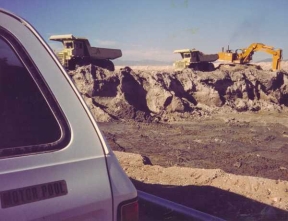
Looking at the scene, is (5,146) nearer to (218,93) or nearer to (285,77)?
(218,93)

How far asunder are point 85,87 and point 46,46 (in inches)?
582

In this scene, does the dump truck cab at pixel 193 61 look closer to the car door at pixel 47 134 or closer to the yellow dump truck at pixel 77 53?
the yellow dump truck at pixel 77 53

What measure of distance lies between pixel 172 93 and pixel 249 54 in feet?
45.2

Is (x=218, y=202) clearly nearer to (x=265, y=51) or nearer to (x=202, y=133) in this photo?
(x=202, y=133)

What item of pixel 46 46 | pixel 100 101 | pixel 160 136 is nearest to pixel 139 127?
pixel 160 136

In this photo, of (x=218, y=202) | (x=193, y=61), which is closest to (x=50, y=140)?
(x=218, y=202)

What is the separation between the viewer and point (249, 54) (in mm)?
28797

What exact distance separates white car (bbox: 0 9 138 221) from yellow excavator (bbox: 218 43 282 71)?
1067 inches

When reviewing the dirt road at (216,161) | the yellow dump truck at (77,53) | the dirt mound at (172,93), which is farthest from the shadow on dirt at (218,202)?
the yellow dump truck at (77,53)

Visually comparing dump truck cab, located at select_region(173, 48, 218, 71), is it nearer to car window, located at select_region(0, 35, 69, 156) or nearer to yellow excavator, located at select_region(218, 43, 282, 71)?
yellow excavator, located at select_region(218, 43, 282, 71)

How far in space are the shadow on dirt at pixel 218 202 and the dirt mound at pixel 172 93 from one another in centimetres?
938

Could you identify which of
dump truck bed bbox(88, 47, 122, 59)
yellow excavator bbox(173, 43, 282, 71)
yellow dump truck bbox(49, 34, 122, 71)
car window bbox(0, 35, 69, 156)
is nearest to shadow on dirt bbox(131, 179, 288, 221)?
car window bbox(0, 35, 69, 156)

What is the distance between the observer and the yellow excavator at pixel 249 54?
1051 inches

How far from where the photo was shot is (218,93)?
19.7 m
